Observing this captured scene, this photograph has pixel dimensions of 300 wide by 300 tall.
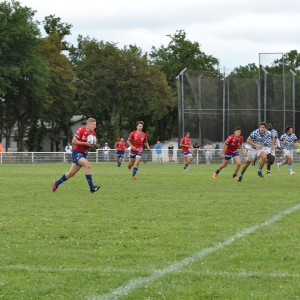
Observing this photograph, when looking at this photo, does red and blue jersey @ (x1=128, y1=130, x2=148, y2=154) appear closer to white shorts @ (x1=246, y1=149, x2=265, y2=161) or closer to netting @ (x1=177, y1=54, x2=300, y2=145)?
white shorts @ (x1=246, y1=149, x2=265, y2=161)

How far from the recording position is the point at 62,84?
68.8m

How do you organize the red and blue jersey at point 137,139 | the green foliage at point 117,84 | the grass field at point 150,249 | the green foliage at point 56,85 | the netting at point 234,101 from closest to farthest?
the grass field at point 150,249 < the red and blue jersey at point 137,139 < the netting at point 234,101 < the green foliage at point 56,85 < the green foliage at point 117,84

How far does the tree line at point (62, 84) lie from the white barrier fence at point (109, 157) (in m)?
10.1

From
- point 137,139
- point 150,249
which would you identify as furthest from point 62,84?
point 150,249

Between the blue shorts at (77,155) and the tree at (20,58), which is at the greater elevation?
the tree at (20,58)

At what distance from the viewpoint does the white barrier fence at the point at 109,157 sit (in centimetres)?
4534

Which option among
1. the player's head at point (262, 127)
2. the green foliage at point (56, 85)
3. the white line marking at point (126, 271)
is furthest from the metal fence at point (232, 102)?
the white line marking at point (126, 271)

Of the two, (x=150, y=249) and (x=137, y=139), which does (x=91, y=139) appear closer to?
(x=137, y=139)

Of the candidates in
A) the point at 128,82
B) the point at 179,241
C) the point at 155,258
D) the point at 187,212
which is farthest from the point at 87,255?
the point at 128,82

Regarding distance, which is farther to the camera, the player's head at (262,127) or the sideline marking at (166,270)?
the player's head at (262,127)

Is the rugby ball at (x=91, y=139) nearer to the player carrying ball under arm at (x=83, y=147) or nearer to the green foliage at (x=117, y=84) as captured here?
the player carrying ball under arm at (x=83, y=147)

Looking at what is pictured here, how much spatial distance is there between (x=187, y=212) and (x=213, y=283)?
5826 millimetres

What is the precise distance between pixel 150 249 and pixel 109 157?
135 ft

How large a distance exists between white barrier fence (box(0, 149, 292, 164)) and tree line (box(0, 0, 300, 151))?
1011cm
